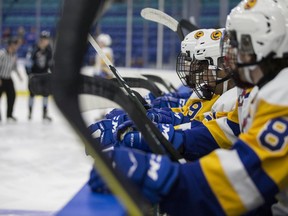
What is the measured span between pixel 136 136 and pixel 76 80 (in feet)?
2.06

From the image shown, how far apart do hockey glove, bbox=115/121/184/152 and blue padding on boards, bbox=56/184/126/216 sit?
0.97 ft

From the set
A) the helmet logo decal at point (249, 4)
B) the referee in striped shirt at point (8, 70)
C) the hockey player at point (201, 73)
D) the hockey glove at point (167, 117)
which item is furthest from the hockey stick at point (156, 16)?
the referee in striped shirt at point (8, 70)

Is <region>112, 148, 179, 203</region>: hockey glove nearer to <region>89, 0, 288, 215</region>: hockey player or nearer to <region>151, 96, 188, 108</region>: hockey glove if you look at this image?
<region>89, 0, 288, 215</region>: hockey player

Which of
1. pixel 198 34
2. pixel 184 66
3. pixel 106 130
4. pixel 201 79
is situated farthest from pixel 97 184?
pixel 198 34

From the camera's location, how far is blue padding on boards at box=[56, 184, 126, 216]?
0.92 m

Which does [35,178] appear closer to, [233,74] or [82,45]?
[233,74]

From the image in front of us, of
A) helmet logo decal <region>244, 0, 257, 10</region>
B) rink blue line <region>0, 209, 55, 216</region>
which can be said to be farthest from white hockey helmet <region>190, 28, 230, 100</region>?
rink blue line <region>0, 209, 55, 216</region>

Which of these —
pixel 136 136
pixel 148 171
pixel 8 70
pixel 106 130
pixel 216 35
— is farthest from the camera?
pixel 8 70

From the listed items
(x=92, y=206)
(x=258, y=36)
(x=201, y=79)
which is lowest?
(x=92, y=206)

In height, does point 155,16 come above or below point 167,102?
above

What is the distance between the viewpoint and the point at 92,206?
97 centimetres

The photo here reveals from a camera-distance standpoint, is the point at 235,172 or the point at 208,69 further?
the point at 208,69

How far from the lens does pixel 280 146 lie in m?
0.97

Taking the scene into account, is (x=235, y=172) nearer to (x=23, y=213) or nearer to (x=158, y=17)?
(x=158, y=17)
